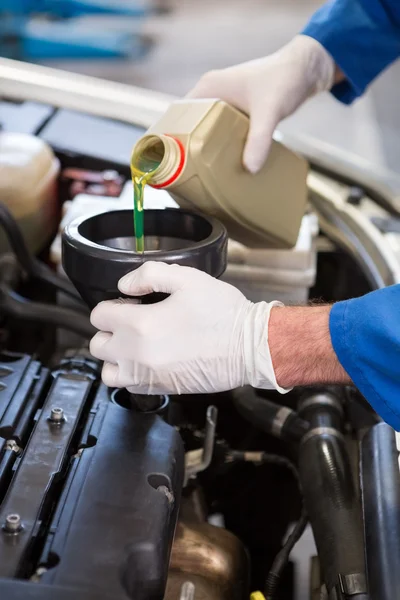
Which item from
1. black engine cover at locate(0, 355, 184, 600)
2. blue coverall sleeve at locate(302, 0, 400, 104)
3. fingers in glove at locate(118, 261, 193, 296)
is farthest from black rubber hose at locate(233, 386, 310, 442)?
blue coverall sleeve at locate(302, 0, 400, 104)

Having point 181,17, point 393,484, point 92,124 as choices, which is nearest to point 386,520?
point 393,484

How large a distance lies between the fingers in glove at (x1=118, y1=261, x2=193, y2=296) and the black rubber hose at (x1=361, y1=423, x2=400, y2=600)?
346 mm

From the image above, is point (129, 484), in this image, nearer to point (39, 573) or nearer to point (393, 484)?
point (39, 573)

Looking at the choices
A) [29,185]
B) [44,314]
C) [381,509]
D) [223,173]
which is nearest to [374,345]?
[381,509]

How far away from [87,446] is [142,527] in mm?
158

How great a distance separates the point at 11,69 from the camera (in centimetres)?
186

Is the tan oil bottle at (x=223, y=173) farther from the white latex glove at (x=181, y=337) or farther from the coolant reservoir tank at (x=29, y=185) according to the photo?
the coolant reservoir tank at (x=29, y=185)

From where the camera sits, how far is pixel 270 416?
118 cm

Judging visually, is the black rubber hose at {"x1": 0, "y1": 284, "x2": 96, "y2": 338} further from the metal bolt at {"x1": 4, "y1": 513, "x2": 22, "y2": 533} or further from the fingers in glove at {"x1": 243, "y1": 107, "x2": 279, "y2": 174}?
the metal bolt at {"x1": 4, "y1": 513, "x2": 22, "y2": 533}

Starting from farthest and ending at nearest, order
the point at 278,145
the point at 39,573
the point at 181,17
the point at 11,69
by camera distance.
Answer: the point at 181,17
the point at 11,69
the point at 278,145
the point at 39,573

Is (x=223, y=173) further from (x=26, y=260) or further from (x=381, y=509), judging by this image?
(x=381, y=509)

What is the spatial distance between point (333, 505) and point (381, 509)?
93 millimetres

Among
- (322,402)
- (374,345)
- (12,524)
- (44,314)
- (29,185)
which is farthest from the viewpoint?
(29,185)

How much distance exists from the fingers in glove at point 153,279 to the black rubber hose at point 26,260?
1.47 ft
